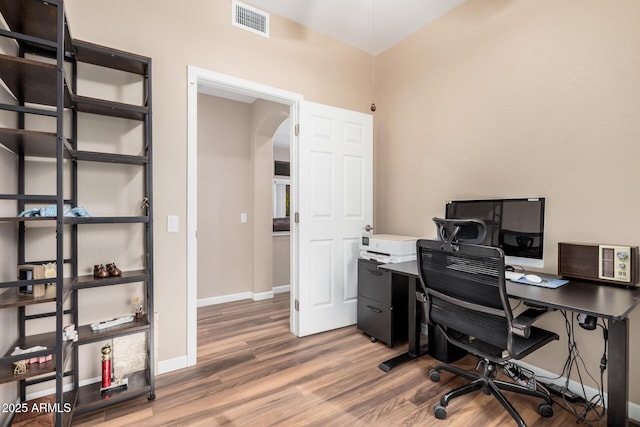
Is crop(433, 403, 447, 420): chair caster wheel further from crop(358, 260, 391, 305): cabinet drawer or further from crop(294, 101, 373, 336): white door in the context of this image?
crop(294, 101, 373, 336): white door

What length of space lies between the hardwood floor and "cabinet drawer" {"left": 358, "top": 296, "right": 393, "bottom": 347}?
0.09 metres

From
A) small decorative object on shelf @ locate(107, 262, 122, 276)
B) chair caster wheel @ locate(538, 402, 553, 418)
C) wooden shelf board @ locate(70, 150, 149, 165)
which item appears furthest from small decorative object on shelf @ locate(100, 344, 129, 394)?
chair caster wheel @ locate(538, 402, 553, 418)

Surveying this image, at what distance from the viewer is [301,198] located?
2.81m

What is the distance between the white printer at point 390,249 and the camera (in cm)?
260

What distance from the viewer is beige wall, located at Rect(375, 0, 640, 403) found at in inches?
70.6

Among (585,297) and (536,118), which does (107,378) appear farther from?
(536,118)

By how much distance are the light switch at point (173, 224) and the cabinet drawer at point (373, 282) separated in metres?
1.65

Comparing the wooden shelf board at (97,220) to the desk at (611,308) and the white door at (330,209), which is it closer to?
the white door at (330,209)

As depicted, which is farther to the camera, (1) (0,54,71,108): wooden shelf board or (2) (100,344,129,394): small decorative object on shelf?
(2) (100,344,129,394): small decorative object on shelf

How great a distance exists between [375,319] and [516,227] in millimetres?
1381

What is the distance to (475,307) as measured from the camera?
5.25 ft

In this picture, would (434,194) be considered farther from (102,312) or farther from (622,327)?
(102,312)

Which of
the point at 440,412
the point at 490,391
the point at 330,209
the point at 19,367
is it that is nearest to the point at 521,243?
the point at 490,391

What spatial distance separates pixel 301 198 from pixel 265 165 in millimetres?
1487
